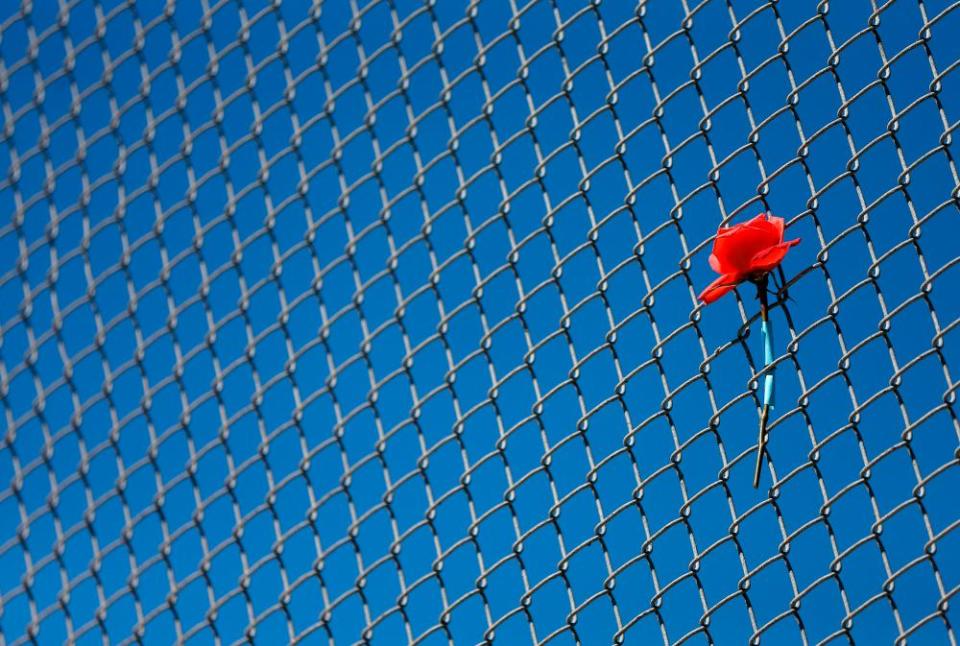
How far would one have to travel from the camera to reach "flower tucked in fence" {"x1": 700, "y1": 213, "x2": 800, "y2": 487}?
206 centimetres

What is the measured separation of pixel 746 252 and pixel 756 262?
27 mm

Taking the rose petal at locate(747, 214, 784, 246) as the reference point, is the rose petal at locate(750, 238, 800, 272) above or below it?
below

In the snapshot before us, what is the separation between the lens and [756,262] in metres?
2.06

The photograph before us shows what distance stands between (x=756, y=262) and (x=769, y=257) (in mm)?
23

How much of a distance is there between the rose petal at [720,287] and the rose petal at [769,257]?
0.04 metres

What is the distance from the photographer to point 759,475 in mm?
2074

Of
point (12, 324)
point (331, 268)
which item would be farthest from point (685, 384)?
point (12, 324)

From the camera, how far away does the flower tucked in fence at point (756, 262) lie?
206 centimetres

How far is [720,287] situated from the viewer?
2090 millimetres

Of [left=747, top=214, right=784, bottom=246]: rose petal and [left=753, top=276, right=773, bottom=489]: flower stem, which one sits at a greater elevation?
[left=747, top=214, right=784, bottom=246]: rose petal

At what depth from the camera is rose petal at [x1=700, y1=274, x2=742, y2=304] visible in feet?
6.84

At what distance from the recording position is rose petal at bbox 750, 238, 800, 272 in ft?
6.69

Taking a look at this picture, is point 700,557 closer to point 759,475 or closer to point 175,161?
point 759,475

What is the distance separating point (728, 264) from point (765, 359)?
17 cm
